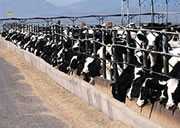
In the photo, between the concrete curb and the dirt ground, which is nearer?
the concrete curb

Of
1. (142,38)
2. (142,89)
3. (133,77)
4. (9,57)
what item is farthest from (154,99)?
(9,57)

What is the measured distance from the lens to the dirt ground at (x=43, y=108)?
12273mm

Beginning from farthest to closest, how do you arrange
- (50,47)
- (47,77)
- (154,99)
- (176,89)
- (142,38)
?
1. (50,47)
2. (47,77)
3. (142,38)
4. (154,99)
5. (176,89)

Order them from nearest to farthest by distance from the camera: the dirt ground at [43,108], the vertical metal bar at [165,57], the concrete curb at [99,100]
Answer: the concrete curb at [99,100]
the vertical metal bar at [165,57]
the dirt ground at [43,108]

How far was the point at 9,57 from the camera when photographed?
32.7 metres

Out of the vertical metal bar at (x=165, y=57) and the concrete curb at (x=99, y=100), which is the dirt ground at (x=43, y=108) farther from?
the vertical metal bar at (x=165, y=57)

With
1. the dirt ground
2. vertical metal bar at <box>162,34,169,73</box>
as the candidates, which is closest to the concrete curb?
the dirt ground

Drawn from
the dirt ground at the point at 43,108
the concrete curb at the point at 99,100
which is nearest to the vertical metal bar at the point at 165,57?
the concrete curb at the point at 99,100

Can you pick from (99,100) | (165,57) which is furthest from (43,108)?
(165,57)

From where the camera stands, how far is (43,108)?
Answer: 1424cm

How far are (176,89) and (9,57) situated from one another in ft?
75.0

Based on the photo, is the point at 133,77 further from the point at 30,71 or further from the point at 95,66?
the point at 30,71

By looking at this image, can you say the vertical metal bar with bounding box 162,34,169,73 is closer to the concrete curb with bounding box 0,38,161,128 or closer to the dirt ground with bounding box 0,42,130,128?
the concrete curb with bounding box 0,38,161,128

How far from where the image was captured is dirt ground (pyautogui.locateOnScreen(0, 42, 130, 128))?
1227cm
